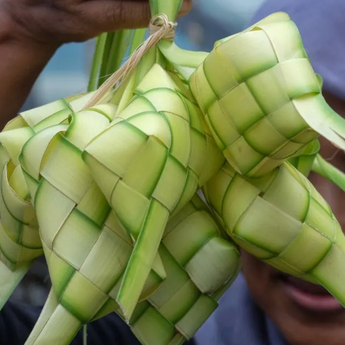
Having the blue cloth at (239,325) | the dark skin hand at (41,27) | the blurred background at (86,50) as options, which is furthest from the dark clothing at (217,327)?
the dark skin hand at (41,27)

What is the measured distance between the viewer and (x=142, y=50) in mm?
424

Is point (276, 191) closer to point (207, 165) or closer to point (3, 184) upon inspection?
point (207, 165)

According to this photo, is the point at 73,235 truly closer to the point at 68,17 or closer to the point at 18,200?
the point at 18,200

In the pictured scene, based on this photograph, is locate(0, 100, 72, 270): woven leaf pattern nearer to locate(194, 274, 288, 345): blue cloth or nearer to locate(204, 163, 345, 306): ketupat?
locate(204, 163, 345, 306): ketupat

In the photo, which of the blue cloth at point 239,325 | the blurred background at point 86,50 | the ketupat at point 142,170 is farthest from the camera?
the blurred background at point 86,50

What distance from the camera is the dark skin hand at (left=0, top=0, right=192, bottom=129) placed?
518mm

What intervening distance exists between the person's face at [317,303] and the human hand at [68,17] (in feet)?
0.62

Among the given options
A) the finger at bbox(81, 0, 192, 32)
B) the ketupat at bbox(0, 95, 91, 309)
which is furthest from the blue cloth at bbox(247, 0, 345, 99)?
the ketupat at bbox(0, 95, 91, 309)

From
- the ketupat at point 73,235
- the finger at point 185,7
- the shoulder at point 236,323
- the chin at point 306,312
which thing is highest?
the finger at point 185,7

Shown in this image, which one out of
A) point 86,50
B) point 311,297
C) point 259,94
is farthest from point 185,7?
point 86,50

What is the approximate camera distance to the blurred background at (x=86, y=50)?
3.16ft

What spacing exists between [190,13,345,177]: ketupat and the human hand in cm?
14

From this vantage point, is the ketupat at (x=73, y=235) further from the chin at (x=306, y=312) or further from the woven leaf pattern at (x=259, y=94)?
the chin at (x=306, y=312)

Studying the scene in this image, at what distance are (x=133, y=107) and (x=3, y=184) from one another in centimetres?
11
